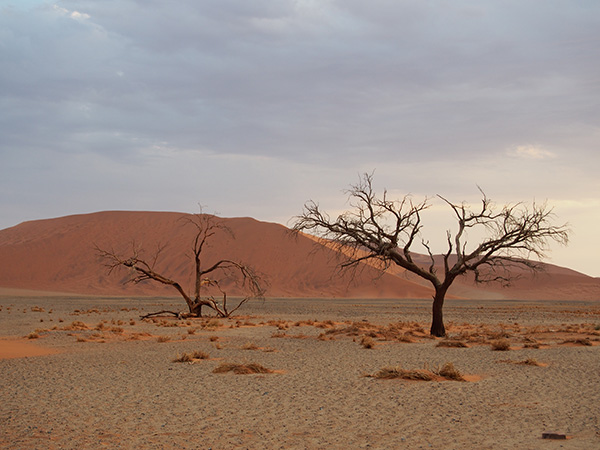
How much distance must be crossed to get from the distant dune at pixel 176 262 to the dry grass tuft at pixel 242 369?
66.7m

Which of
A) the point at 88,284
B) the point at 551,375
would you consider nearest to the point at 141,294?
the point at 88,284

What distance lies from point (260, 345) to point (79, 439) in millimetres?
13001

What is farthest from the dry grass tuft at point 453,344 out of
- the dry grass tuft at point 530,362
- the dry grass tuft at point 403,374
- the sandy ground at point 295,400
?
the dry grass tuft at point 403,374

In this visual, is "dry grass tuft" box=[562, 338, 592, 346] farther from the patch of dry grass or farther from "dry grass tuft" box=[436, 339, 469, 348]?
the patch of dry grass

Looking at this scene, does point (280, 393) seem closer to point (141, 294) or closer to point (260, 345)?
point (260, 345)

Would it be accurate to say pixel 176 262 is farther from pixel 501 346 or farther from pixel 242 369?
pixel 242 369

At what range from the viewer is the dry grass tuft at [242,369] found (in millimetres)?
13172

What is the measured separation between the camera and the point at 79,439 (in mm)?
7340

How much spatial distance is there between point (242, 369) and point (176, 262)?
8673 cm

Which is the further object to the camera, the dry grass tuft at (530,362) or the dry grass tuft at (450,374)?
the dry grass tuft at (530,362)

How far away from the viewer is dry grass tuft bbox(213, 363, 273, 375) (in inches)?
519

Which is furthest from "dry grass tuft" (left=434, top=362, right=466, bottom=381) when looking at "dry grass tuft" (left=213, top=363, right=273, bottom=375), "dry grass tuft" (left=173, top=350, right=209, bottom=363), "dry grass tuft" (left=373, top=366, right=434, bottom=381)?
"dry grass tuft" (left=173, top=350, right=209, bottom=363)

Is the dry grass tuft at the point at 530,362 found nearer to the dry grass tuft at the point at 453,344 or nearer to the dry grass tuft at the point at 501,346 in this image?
the dry grass tuft at the point at 501,346

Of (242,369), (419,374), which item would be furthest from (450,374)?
(242,369)
